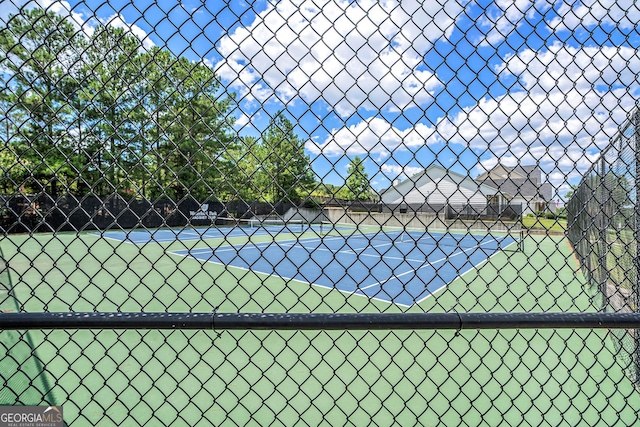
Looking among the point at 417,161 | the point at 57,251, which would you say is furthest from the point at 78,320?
the point at 57,251

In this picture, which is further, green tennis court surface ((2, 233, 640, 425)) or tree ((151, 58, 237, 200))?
green tennis court surface ((2, 233, 640, 425))

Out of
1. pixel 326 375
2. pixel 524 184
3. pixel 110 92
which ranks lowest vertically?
pixel 326 375

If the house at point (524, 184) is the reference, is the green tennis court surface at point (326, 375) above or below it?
below

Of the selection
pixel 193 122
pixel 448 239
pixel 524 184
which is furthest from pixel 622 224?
pixel 448 239

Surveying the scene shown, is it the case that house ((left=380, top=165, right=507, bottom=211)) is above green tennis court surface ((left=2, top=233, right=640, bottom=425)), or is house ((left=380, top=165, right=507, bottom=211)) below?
above

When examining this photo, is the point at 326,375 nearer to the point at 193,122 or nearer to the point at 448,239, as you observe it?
the point at 193,122

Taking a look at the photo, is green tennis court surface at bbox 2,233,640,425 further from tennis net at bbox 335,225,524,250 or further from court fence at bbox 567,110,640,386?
tennis net at bbox 335,225,524,250

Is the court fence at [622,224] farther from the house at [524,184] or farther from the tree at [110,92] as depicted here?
the tree at [110,92]

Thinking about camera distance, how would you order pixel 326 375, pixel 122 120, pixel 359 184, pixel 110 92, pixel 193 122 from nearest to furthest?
pixel 122 120, pixel 110 92, pixel 359 184, pixel 193 122, pixel 326 375

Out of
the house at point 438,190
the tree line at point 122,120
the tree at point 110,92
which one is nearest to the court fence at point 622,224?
the house at point 438,190

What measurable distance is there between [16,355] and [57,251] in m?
8.51

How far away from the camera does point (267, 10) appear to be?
1.60 meters

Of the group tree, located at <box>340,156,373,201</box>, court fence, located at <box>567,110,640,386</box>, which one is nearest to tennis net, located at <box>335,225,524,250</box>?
tree, located at <box>340,156,373,201</box>

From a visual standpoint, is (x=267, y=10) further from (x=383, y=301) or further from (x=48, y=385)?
(x=383, y=301)
